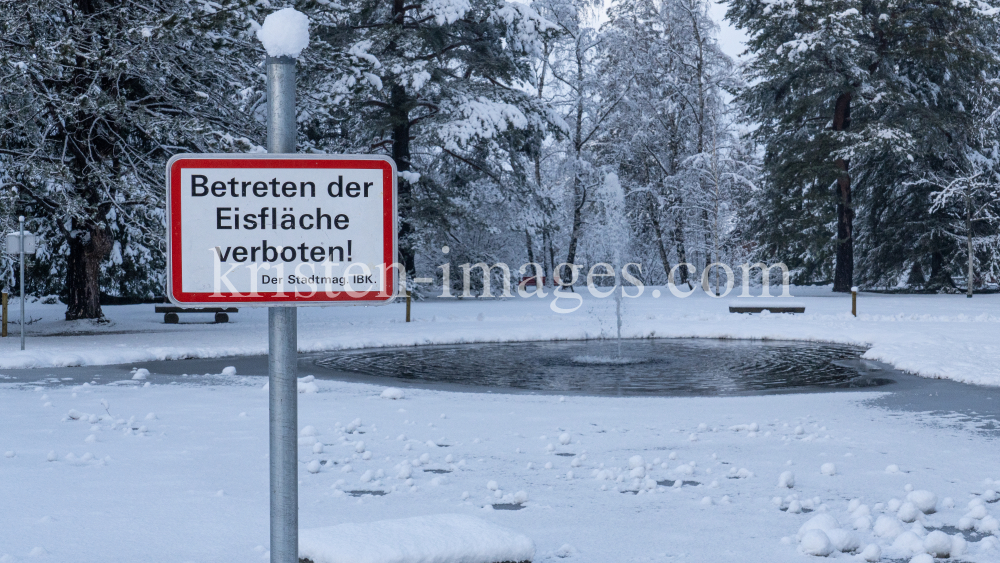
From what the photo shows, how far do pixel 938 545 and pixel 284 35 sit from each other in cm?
420

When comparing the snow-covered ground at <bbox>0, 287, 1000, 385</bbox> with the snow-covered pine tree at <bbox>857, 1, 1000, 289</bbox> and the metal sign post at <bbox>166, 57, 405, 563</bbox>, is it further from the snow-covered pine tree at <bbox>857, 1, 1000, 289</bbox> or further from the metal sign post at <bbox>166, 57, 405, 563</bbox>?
the metal sign post at <bbox>166, 57, 405, 563</bbox>

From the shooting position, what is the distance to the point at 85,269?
22.3 m

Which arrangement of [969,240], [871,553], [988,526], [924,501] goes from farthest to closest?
1. [969,240]
2. [924,501]
3. [988,526]
4. [871,553]

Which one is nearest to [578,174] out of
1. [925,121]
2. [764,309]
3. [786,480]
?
[925,121]

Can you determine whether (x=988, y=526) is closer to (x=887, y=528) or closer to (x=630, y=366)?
(x=887, y=528)

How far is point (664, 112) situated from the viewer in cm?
4684

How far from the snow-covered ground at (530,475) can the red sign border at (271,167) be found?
103 inches

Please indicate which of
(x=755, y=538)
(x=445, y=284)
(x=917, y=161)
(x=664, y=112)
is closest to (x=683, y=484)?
(x=755, y=538)

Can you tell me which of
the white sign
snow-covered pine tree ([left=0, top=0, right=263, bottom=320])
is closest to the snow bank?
snow-covered pine tree ([left=0, top=0, right=263, bottom=320])

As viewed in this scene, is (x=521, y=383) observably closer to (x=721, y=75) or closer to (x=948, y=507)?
(x=948, y=507)

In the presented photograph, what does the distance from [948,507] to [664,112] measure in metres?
42.2

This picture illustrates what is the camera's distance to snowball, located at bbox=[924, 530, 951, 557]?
500 centimetres

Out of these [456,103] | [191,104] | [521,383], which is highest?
[456,103]

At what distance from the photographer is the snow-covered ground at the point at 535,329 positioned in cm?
1591
